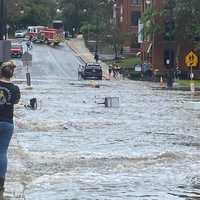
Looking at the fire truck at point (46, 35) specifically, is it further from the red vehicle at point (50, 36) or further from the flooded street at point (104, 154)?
the flooded street at point (104, 154)

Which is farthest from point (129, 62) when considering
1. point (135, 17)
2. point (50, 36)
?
point (50, 36)

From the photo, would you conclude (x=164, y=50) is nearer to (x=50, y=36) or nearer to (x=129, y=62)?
(x=129, y=62)

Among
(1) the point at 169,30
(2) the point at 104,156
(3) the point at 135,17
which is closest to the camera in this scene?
(2) the point at 104,156

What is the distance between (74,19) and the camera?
168750 mm

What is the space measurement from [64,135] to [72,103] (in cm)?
1832

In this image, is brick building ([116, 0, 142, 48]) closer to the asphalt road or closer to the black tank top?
the asphalt road

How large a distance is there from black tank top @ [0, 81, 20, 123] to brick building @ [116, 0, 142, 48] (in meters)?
113

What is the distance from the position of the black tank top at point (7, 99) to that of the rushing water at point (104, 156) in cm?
116

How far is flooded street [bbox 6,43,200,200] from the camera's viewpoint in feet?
44.7

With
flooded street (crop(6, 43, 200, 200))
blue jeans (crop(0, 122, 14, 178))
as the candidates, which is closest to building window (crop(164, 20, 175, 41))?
flooded street (crop(6, 43, 200, 200))

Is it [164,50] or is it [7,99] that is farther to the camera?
[164,50]

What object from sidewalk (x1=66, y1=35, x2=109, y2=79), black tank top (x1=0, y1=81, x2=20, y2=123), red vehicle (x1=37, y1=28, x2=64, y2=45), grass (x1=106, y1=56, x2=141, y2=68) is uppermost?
black tank top (x1=0, y1=81, x2=20, y2=123)

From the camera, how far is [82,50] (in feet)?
431

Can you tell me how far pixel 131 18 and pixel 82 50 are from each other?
9007mm
